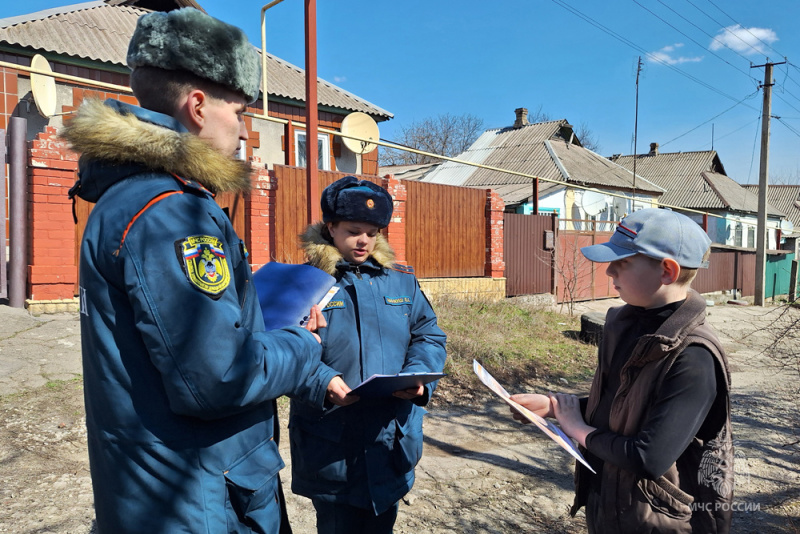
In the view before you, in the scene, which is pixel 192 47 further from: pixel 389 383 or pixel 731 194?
pixel 731 194

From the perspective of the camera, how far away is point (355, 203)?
2.33m

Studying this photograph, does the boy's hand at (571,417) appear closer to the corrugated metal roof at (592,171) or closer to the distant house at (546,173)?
the distant house at (546,173)

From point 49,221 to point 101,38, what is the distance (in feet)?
22.7

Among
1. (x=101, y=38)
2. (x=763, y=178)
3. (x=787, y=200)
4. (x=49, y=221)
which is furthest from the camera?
(x=787, y=200)

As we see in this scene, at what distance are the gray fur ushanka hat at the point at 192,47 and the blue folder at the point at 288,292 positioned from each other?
64 centimetres

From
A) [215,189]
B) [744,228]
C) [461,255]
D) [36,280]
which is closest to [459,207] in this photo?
[461,255]

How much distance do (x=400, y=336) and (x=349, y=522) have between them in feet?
2.39

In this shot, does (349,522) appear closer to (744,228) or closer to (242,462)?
(242,462)

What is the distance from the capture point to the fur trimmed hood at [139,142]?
126 cm

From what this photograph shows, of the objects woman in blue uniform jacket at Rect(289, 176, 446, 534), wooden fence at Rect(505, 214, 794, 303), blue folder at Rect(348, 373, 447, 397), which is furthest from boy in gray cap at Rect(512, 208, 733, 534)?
wooden fence at Rect(505, 214, 794, 303)

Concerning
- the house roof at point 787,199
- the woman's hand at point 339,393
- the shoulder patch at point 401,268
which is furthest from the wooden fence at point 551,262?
the house roof at point 787,199

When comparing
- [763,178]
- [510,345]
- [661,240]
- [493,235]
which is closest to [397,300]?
[661,240]

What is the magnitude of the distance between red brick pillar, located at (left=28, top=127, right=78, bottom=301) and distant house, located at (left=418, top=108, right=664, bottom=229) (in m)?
17.1

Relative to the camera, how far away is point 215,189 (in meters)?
1.41
